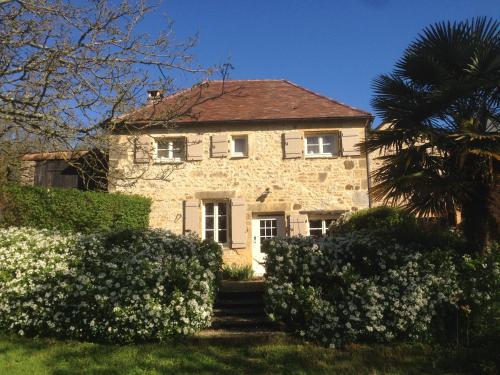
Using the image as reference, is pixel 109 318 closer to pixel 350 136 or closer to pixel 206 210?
pixel 206 210

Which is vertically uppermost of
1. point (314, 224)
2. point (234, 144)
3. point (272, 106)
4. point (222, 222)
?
point (272, 106)

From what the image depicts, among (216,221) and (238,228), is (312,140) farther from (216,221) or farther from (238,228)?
(216,221)

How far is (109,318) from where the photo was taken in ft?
20.2

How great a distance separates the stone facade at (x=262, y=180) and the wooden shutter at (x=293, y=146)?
5.3 inches

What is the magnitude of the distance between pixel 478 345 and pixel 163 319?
4.07 m

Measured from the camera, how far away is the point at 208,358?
5.70m

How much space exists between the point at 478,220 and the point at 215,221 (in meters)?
7.69

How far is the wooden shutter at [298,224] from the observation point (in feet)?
41.3

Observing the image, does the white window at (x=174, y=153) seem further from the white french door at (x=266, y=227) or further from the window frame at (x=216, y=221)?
the white french door at (x=266, y=227)

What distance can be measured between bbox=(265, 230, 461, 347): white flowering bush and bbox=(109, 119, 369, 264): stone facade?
5.57 meters

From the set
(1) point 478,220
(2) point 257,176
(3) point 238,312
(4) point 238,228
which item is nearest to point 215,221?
(4) point 238,228

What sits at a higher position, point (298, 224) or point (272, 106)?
point (272, 106)

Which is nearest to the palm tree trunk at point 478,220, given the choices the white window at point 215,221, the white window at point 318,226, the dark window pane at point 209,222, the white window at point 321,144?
the white window at point 318,226

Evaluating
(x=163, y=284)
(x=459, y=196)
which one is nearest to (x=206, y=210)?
(x=163, y=284)
